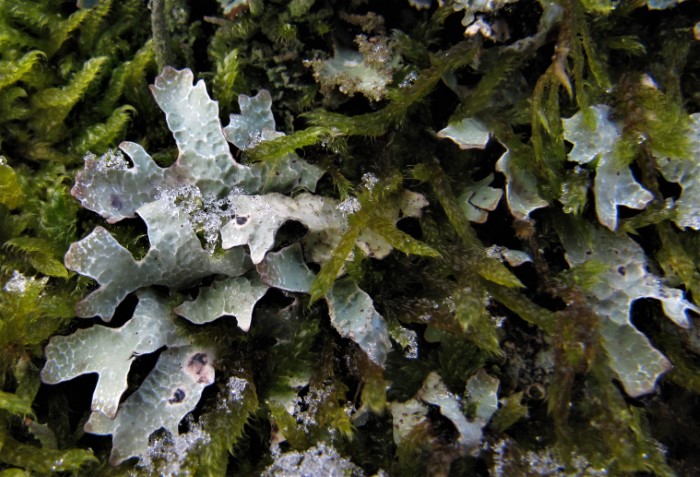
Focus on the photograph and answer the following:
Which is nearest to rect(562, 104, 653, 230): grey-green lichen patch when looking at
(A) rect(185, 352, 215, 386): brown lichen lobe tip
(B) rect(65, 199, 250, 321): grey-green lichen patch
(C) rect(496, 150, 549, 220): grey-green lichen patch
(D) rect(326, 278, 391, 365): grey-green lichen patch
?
(C) rect(496, 150, 549, 220): grey-green lichen patch

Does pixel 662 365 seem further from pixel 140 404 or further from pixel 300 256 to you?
pixel 140 404

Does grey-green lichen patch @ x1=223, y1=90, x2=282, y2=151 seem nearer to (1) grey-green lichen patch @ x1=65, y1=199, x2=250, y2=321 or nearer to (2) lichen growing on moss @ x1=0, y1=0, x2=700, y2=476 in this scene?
(2) lichen growing on moss @ x1=0, y1=0, x2=700, y2=476

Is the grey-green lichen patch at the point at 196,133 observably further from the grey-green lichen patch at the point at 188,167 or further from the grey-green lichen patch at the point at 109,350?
the grey-green lichen patch at the point at 109,350

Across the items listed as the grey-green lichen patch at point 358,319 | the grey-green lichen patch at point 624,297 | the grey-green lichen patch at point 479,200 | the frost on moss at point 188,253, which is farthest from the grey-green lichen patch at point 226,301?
the grey-green lichen patch at point 624,297

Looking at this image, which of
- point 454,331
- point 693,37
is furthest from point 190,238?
point 693,37

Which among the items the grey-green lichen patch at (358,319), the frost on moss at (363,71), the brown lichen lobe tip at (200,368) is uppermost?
the frost on moss at (363,71)

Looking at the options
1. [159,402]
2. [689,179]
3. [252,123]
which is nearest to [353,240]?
[252,123]
